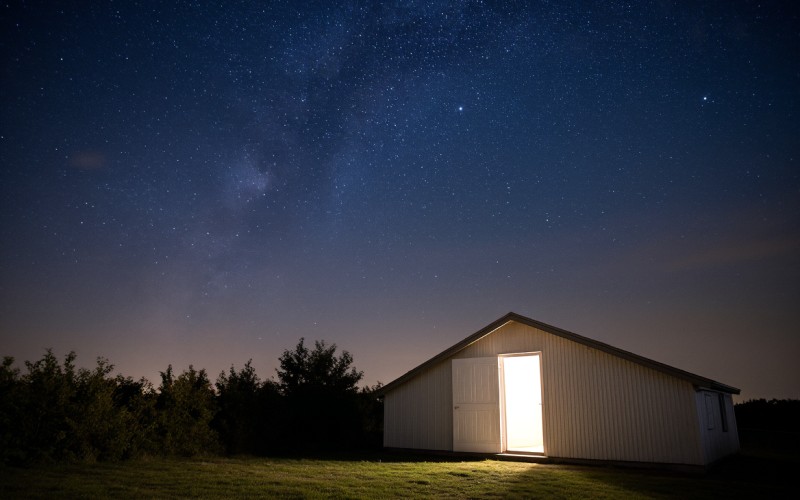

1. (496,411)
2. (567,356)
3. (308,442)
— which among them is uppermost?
(567,356)

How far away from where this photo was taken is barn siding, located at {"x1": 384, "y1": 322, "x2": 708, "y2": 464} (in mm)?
11422

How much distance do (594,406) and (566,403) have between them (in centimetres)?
67

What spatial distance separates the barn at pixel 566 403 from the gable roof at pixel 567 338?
0.03 m

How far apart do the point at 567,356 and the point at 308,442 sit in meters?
9.68

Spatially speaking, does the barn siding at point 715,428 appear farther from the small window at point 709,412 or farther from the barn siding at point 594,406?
the barn siding at point 594,406

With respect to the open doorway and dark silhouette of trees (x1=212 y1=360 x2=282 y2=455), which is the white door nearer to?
the open doorway

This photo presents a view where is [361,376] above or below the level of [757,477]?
above

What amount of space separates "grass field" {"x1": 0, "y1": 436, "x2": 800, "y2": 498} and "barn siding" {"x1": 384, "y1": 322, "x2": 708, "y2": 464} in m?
0.72

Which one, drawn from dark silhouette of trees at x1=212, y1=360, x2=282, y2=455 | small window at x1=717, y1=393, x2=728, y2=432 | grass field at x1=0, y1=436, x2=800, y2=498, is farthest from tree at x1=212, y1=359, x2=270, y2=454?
small window at x1=717, y1=393, x2=728, y2=432

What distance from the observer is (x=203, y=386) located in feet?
48.4

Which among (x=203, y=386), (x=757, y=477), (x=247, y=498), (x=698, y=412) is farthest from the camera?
(x=203, y=386)

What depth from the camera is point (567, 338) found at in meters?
13.1

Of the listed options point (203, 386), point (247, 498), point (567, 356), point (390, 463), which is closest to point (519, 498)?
point (247, 498)

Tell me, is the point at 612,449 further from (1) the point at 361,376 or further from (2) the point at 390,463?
(1) the point at 361,376
